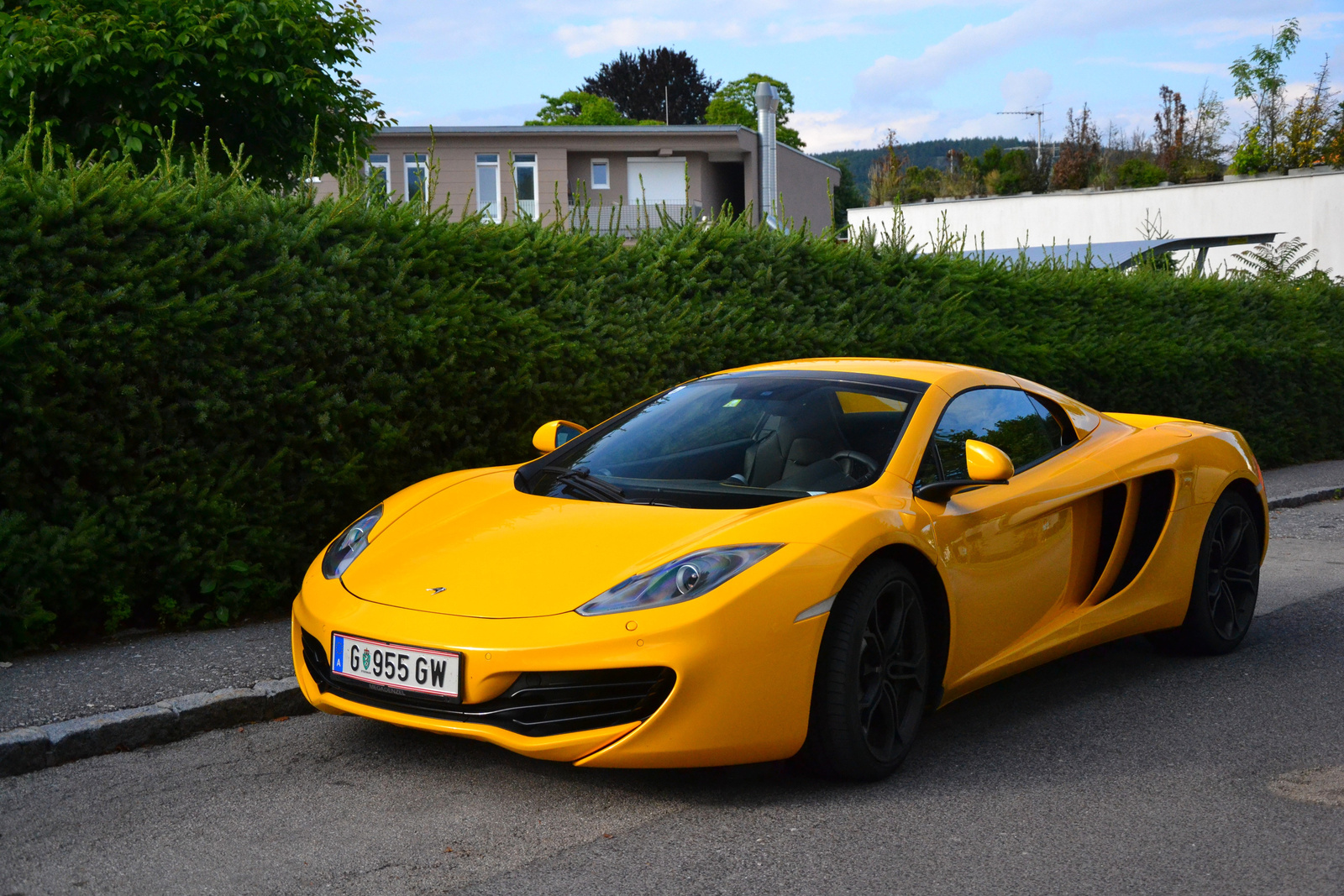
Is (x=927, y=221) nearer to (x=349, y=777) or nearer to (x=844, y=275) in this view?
(x=844, y=275)

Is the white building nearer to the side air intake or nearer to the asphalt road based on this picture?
the side air intake

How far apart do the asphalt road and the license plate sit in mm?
372

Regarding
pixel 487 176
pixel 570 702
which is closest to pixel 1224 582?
pixel 570 702

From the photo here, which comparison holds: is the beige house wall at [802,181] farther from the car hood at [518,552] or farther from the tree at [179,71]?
the car hood at [518,552]

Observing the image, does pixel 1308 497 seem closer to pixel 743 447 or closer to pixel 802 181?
pixel 743 447

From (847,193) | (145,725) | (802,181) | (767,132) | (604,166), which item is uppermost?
(847,193)

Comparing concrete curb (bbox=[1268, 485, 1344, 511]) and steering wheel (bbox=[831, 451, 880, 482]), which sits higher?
steering wheel (bbox=[831, 451, 880, 482])

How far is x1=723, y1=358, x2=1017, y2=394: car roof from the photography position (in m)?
4.77

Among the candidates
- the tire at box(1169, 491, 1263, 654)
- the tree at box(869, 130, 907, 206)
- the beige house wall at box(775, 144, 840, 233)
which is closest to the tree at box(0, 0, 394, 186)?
the tire at box(1169, 491, 1263, 654)

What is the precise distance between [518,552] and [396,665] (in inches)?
21.1

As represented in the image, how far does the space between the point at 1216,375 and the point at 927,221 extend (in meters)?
22.6

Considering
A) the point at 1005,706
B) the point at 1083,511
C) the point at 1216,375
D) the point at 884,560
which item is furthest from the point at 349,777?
the point at 1216,375

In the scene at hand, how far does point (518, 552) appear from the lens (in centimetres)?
393

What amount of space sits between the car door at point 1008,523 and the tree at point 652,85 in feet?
231
